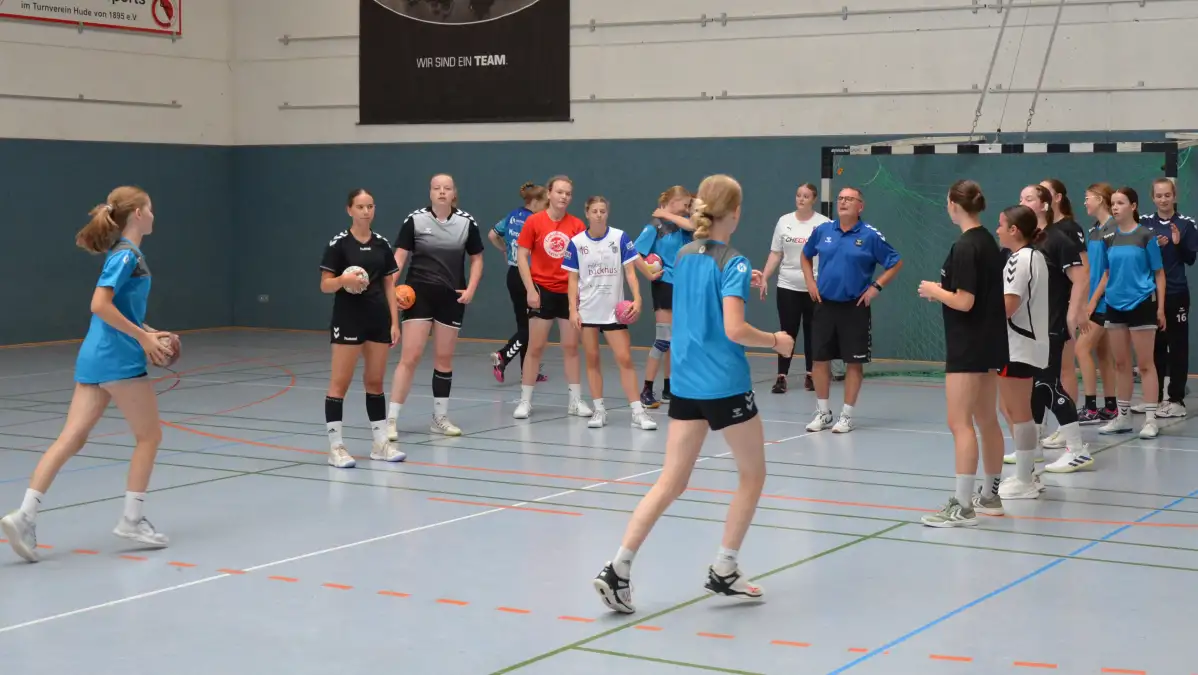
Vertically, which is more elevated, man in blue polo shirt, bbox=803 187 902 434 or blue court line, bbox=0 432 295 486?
man in blue polo shirt, bbox=803 187 902 434

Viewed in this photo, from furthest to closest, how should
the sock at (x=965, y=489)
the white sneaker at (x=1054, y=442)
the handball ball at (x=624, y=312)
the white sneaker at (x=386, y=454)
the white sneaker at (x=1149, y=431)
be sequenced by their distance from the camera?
the white sneaker at (x=1149, y=431), the handball ball at (x=624, y=312), the white sneaker at (x=1054, y=442), the white sneaker at (x=386, y=454), the sock at (x=965, y=489)

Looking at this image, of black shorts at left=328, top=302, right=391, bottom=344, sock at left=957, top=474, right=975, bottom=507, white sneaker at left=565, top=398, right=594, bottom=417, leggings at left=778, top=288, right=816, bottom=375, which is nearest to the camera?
sock at left=957, top=474, right=975, bottom=507

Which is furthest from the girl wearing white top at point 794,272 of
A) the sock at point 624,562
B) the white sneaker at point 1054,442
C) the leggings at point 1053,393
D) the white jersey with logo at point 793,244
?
the sock at point 624,562

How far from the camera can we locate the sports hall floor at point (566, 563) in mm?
5492

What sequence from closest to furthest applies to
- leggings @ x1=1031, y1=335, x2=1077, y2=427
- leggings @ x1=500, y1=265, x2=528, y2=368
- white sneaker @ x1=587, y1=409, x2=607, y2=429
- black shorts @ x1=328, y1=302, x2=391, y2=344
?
leggings @ x1=1031, y1=335, x2=1077, y2=427 → black shorts @ x1=328, y1=302, x2=391, y2=344 → white sneaker @ x1=587, y1=409, x2=607, y2=429 → leggings @ x1=500, y1=265, x2=528, y2=368

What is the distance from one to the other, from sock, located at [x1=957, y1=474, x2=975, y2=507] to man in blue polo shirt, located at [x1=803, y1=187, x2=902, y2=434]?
3456 millimetres

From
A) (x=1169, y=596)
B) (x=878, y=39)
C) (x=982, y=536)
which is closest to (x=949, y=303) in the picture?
(x=982, y=536)

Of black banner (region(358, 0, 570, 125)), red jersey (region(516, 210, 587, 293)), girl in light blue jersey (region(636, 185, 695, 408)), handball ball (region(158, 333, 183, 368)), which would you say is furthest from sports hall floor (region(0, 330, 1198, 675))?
black banner (region(358, 0, 570, 125))

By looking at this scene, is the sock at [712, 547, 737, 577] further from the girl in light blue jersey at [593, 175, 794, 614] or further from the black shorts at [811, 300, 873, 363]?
the black shorts at [811, 300, 873, 363]

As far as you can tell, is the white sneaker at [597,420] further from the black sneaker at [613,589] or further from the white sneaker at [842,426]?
the black sneaker at [613,589]

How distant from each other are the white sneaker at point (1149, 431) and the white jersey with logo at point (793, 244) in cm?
375

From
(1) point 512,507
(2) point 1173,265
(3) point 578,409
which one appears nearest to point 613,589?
(1) point 512,507

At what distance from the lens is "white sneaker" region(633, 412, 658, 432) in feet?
37.1

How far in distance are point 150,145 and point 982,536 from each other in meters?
15.9
